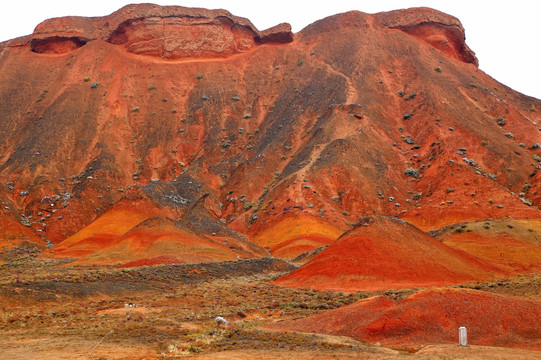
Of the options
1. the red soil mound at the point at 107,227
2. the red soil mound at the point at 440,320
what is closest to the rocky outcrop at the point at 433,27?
the red soil mound at the point at 107,227

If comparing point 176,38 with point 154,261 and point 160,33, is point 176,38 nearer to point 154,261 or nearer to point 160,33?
point 160,33

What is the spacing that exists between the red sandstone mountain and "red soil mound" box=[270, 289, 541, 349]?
30.0 metres

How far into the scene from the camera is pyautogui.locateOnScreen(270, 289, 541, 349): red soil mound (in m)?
17.1

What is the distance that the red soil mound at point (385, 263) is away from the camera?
114 ft

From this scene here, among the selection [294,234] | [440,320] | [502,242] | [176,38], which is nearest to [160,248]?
[294,234]

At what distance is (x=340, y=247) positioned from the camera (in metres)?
39.1

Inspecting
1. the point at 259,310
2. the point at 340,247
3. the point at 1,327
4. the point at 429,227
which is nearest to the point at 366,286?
the point at 340,247

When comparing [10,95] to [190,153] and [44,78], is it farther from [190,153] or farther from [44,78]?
[190,153]

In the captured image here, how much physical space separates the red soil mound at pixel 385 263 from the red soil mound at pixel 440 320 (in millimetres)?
13621

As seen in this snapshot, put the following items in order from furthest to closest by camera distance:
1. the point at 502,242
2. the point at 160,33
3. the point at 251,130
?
the point at 160,33
the point at 251,130
the point at 502,242

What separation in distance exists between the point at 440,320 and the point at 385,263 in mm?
18523

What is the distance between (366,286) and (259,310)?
10.6 m

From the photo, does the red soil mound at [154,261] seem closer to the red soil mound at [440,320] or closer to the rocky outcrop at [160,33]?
the red soil mound at [440,320]

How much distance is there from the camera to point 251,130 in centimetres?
8506
